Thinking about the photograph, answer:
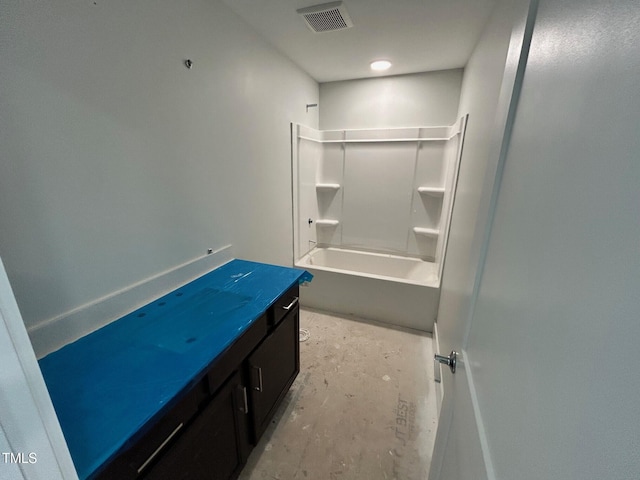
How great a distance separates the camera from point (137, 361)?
0.88 metres

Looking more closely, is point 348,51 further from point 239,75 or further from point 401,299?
point 401,299

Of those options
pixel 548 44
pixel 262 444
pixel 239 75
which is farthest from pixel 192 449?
pixel 239 75

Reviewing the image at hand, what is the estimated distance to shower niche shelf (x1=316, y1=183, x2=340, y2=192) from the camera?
320cm

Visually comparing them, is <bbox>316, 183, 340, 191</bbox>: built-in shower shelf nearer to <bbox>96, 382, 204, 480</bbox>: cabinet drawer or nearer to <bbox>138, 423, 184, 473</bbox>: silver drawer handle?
<bbox>96, 382, 204, 480</bbox>: cabinet drawer

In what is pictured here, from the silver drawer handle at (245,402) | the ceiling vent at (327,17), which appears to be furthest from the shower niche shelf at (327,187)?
the silver drawer handle at (245,402)

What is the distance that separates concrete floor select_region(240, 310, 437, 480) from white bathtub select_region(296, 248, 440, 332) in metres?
0.23

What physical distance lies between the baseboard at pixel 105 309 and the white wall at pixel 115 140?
31 mm

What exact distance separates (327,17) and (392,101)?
4.64ft

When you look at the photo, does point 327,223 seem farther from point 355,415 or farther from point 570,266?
point 570,266

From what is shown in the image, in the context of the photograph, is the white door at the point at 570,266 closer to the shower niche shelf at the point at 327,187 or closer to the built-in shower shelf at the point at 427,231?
the built-in shower shelf at the point at 427,231

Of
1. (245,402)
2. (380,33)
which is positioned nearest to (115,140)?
(245,402)

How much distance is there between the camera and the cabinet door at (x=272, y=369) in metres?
1.25

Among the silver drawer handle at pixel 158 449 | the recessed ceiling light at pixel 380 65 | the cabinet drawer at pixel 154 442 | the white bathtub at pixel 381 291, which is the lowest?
the white bathtub at pixel 381 291

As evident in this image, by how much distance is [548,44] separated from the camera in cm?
44
